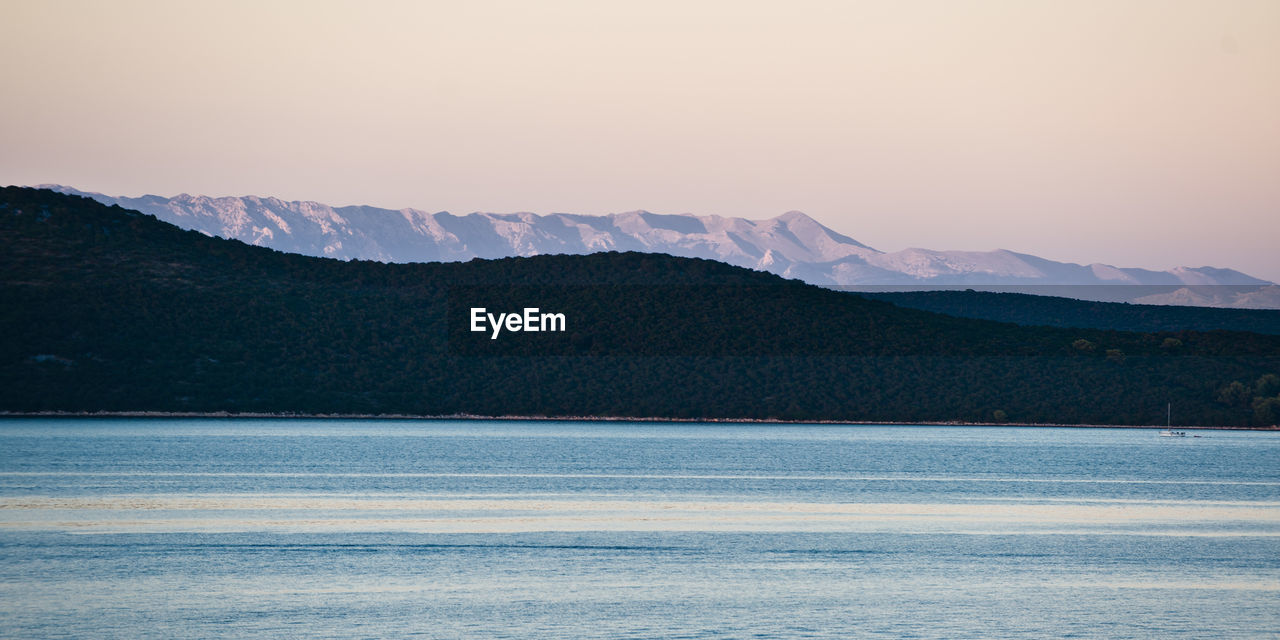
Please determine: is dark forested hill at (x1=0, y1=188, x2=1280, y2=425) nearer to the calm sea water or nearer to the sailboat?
the sailboat

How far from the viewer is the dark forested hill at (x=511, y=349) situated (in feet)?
481

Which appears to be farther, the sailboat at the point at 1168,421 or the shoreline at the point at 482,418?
the shoreline at the point at 482,418

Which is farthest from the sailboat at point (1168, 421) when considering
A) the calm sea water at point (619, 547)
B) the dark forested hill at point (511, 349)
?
the calm sea water at point (619, 547)

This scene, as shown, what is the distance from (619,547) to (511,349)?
123 metres

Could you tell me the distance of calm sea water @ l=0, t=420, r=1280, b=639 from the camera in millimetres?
34469

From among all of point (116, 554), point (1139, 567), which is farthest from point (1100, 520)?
point (116, 554)

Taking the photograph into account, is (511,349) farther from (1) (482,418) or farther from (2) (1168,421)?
(2) (1168,421)

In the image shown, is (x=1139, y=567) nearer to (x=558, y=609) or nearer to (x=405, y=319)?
(x=558, y=609)

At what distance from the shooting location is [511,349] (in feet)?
560

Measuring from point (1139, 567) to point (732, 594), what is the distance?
15.8 meters

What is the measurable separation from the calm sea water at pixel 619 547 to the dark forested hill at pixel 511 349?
44.7m

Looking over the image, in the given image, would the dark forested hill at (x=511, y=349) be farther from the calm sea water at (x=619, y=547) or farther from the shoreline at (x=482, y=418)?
the calm sea water at (x=619, y=547)

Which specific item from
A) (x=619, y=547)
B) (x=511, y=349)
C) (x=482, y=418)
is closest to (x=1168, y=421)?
(x=511, y=349)

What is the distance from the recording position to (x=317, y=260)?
18362cm
